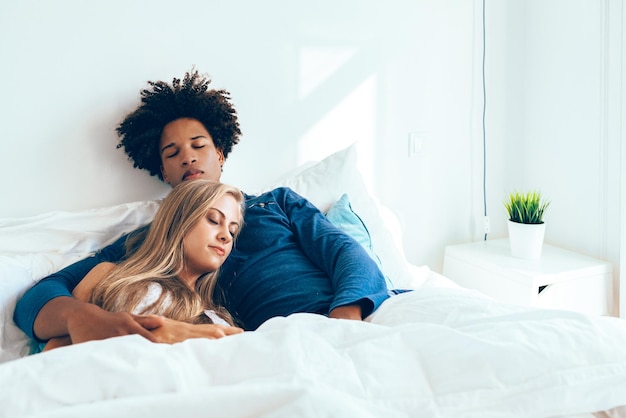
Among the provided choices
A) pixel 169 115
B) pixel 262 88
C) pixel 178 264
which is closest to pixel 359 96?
pixel 262 88

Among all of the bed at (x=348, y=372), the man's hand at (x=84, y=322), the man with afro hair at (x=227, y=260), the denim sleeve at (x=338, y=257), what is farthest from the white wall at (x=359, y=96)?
the bed at (x=348, y=372)

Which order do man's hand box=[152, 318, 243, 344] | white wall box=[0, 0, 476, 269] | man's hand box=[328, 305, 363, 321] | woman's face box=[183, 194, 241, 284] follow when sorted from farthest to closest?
white wall box=[0, 0, 476, 269], woman's face box=[183, 194, 241, 284], man's hand box=[328, 305, 363, 321], man's hand box=[152, 318, 243, 344]

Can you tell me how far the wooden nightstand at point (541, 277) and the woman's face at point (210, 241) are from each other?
0.99 m

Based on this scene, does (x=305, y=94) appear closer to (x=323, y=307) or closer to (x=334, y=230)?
(x=334, y=230)

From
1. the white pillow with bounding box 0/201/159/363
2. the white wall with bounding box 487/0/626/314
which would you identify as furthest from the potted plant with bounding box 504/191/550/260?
the white pillow with bounding box 0/201/159/363

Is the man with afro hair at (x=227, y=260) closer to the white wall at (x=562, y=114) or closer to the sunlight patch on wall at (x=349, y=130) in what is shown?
the sunlight patch on wall at (x=349, y=130)

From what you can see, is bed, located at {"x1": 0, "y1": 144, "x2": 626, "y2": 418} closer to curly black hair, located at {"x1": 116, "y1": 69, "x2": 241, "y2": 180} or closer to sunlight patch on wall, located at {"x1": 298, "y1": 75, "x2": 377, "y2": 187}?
curly black hair, located at {"x1": 116, "y1": 69, "x2": 241, "y2": 180}

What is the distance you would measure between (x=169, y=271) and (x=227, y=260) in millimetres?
178

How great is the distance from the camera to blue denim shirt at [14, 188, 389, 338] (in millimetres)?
1136

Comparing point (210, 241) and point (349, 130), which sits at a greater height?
point (349, 130)

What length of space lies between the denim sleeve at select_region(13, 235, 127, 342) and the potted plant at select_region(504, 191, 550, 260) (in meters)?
1.29

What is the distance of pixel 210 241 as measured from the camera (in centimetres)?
123

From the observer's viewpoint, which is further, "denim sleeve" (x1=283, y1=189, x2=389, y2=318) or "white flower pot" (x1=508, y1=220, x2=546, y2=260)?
"white flower pot" (x1=508, y1=220, x2=546, y2=260)

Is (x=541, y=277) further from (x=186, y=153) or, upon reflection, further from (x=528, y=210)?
(x=186, y=153)
